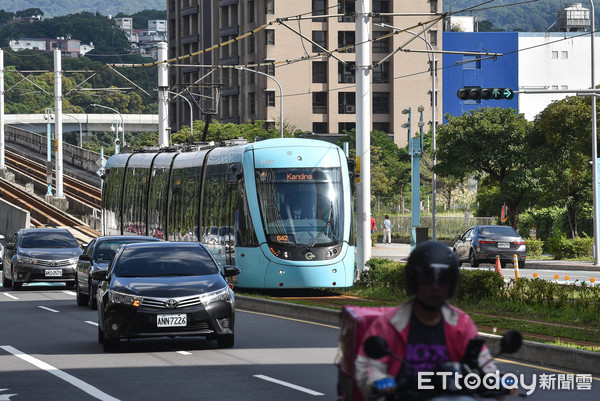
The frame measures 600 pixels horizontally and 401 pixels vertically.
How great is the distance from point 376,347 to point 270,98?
105m

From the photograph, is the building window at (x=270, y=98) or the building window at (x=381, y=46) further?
the building window at (x=381, y=46)

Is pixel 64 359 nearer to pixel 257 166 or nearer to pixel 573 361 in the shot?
pixel 573 361

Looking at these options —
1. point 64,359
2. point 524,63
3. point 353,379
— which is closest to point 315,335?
point 64,359

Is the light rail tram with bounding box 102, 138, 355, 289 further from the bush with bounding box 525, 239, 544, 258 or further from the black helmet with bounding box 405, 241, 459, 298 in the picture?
the bush with bounding box 525, 239, 544, 258

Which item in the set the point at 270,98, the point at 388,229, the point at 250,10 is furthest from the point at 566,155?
the point at 250,10

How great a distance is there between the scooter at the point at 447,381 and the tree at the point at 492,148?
50.6 meters

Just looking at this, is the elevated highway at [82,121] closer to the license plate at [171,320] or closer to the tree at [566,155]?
the tree at [566,155]

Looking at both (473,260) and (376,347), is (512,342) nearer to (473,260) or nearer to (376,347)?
(376,347)

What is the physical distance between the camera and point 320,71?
11288 centimetres

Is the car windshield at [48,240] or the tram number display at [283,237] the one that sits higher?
the tram number display at [283,237]

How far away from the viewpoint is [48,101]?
170 m

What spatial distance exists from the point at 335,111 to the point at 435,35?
42.2ft

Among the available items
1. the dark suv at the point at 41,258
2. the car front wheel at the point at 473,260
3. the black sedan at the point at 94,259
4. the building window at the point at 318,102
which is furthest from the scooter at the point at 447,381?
the building window at the point at 318,102

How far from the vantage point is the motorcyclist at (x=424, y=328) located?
221 inches
